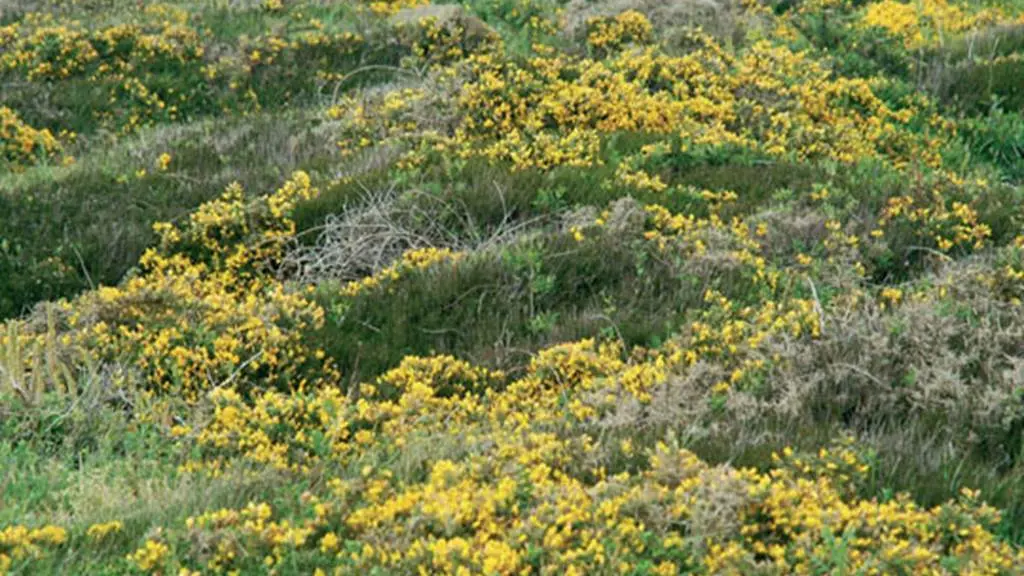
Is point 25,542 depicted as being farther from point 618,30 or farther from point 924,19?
point 924,19

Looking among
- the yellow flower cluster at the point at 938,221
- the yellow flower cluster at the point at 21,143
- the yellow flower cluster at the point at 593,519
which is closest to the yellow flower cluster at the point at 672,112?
the yellow flower cluster at the point at 938,221

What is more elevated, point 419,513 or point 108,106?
point 419,513

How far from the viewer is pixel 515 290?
8.79 metres

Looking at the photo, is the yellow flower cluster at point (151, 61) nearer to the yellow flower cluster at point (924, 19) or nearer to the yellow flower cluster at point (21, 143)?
the yellow flower cluster at point (21, 143)

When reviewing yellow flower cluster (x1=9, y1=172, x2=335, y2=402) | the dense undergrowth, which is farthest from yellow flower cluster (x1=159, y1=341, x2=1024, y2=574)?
yellow flower cluster (x1=9, y1=172, x2=335, y2=402)

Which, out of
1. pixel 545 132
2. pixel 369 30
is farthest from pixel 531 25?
pixel 545 132

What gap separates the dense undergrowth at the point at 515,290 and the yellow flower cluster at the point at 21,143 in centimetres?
3

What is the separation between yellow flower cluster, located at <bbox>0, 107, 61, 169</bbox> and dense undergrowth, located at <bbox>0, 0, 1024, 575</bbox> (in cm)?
3

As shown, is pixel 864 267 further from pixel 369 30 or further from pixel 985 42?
pixel 369 30

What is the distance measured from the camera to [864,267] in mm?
8961

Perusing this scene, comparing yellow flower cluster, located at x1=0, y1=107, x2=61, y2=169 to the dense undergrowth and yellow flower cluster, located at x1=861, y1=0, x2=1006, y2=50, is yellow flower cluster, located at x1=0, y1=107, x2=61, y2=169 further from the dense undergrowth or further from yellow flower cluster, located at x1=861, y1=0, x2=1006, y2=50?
yellow flower cluster, located at x1=861, y1=0, x2=1006, y2=50

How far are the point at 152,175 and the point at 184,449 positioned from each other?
204 inches

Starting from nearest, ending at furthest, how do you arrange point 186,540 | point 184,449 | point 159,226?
point 186,540 < point 184,449 < point 159,226

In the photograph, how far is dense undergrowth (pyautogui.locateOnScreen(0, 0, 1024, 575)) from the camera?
527cm
